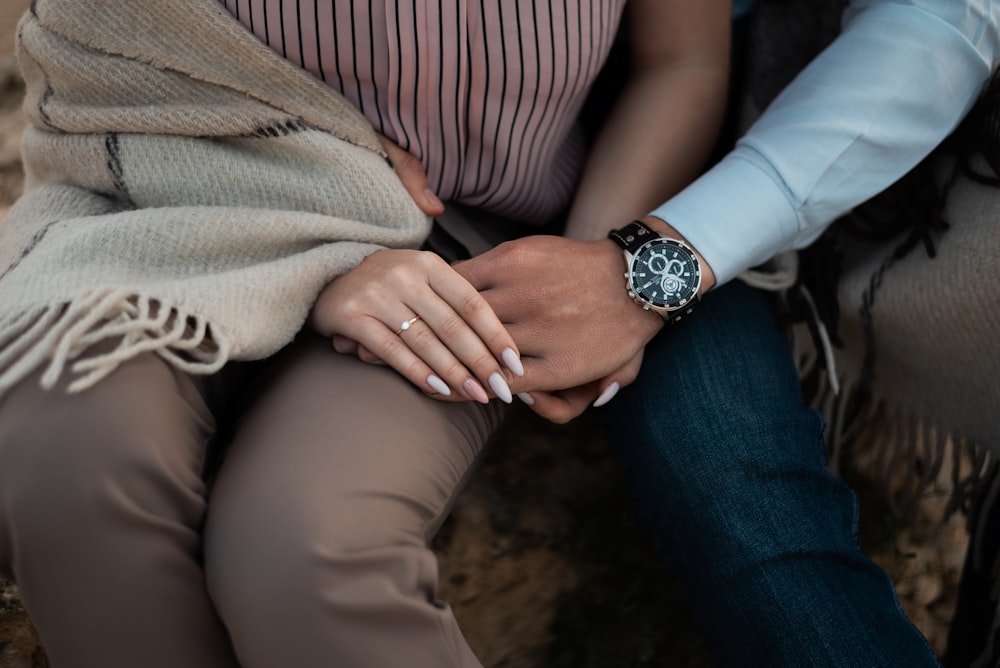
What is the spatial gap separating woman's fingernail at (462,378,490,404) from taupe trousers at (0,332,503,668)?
0.08m

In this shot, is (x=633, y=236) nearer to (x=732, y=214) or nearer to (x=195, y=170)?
(x=732, y=214)

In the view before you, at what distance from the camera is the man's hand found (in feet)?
2.51

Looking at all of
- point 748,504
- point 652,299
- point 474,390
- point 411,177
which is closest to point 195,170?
point 411,177

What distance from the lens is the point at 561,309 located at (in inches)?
30.2

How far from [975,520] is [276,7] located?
91cm

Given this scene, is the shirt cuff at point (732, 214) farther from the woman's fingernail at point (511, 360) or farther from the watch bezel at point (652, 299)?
the woman's fingernail at point (511, 360)

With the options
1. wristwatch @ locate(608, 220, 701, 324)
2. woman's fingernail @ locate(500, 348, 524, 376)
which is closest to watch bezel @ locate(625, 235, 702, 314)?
wristwatch @ locate(608, 220, 701, 324)

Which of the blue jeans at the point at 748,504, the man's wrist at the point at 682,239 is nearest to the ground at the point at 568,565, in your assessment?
the blue jeans at the point at 748,504

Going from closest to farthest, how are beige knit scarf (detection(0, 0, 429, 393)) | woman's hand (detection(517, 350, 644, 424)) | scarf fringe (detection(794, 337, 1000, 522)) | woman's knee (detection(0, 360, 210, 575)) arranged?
1. woman's knee (detection(0, 360, 210, 575))
2. beige knit scarf (detection(0, 0, 429, 393))
3. woman's hand (detection(517, 350, 644, 424))
4. scarf fringe (detection(794, 337, 1000, 522))

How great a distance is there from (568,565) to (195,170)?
25.9 inches

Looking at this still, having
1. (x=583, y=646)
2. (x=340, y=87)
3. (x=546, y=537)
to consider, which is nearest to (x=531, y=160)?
(x=340, y=87)

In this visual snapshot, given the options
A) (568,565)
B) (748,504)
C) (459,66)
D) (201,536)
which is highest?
(459,66)

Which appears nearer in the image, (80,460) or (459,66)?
(80,460)

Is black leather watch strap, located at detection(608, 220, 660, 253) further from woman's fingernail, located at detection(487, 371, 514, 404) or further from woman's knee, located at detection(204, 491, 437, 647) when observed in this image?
woman's knee, located at detection(204, 491, 437, 647)
